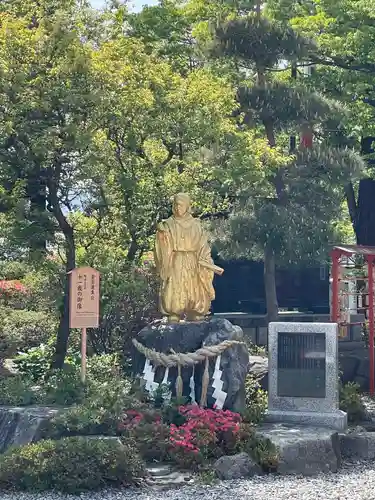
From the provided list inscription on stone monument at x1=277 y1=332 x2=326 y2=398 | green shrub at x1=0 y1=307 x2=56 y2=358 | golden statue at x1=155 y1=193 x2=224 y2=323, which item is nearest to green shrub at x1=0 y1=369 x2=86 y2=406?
golden statue at x1=155 y1=193 x2=224 y2=323

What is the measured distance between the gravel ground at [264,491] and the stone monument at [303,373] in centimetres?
156

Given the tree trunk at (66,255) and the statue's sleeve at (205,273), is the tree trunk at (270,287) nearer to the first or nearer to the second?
the tree trunk at (66,255)

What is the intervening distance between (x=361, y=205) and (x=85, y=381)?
34.6 ft

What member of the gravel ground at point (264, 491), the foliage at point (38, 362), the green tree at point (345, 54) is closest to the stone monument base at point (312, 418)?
the gravel ground at point (264, 491)

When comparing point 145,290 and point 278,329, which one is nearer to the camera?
point 278,329

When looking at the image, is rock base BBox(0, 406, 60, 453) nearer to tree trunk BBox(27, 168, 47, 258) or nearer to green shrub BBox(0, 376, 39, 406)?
green shrub BBox(0, 376, 39, 406)

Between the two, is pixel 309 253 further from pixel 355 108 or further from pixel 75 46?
pixel 75 46

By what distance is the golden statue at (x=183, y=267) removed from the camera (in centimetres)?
1091

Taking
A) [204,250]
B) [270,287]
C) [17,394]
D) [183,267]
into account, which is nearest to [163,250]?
[183,267]

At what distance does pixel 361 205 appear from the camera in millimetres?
19344

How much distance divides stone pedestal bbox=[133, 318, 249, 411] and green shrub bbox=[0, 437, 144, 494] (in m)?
2.16

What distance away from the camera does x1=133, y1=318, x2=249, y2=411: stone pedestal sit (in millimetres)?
10023

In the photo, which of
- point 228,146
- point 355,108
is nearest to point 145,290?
point 228,146

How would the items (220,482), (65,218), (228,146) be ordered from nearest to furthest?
(220,482) < (65,218) < (228,146)
